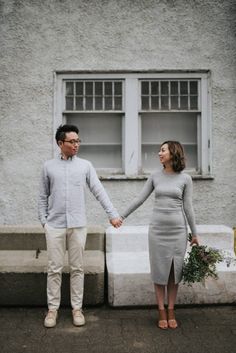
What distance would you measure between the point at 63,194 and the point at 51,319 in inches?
52.7

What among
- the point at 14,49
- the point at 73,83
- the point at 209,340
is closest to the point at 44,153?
the point at 73,83

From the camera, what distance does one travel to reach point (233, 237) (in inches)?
212

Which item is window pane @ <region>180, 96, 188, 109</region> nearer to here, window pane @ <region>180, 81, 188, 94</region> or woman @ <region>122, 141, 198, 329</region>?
window pane @ <region>180, 81, 188, 94</region>

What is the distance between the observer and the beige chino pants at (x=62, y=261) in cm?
425

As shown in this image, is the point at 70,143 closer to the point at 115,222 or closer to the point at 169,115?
the point at 115,222

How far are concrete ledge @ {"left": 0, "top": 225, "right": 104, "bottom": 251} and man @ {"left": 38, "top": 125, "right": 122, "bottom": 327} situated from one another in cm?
116

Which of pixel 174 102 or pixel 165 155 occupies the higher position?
pixel 174 102

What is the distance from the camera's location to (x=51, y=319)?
13.9 ft

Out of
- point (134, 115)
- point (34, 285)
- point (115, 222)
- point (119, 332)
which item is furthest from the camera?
point (134, 115)

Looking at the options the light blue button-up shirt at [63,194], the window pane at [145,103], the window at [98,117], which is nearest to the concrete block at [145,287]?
the light blue button-up shirt at [63,194]


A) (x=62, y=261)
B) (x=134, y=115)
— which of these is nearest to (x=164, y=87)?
(x=134, y=115)

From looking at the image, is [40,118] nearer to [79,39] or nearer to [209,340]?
[79,39]

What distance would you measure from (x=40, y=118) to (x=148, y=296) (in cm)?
337

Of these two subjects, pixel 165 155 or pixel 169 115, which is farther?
pixel 169 115
